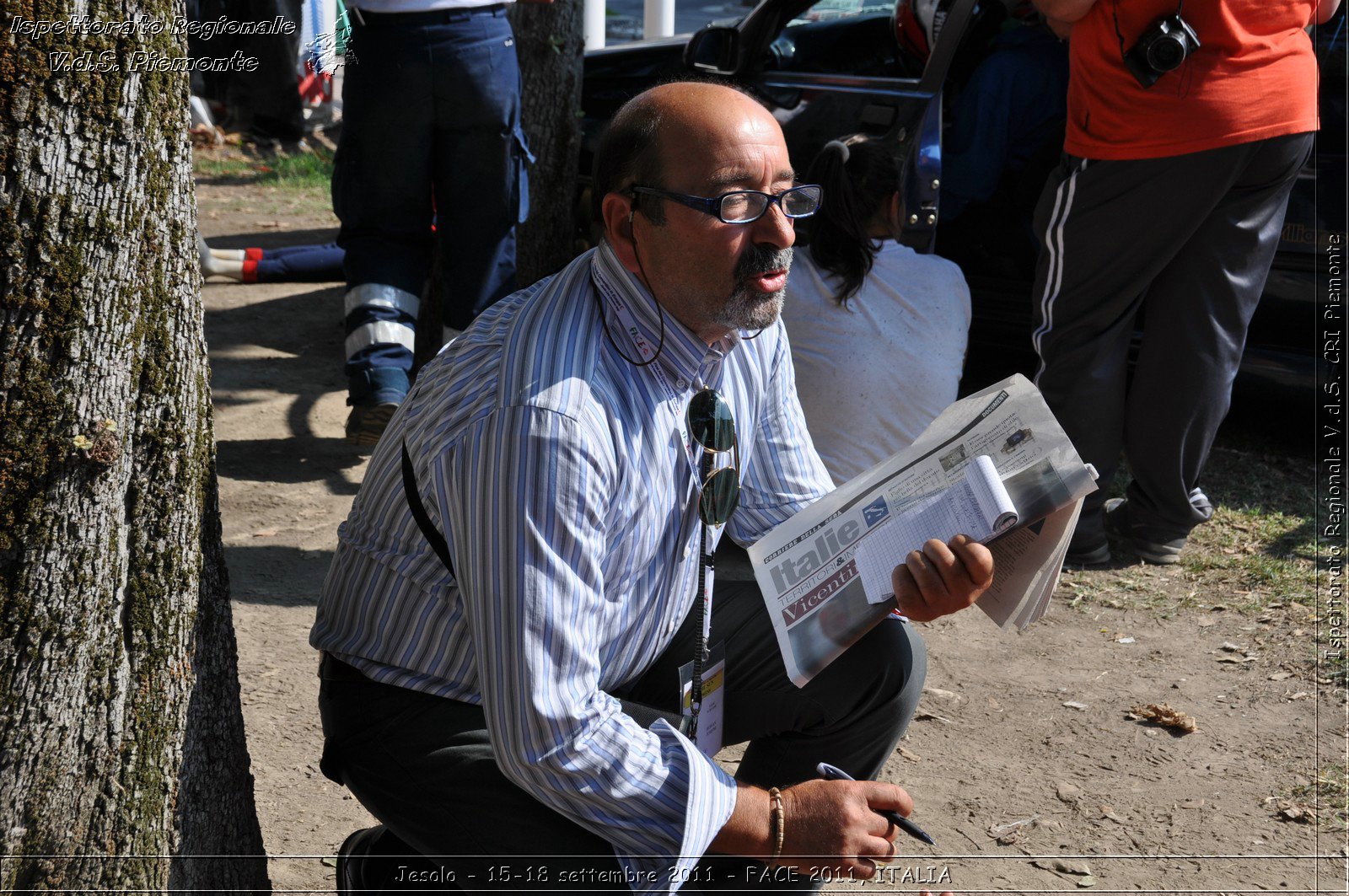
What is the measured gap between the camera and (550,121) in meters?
5.12

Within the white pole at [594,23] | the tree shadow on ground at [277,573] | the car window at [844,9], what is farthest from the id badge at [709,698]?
the white pole at [594,23]

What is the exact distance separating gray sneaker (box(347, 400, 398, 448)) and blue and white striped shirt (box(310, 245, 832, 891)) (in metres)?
2.06

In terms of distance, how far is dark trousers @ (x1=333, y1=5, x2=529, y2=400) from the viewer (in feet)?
13.5

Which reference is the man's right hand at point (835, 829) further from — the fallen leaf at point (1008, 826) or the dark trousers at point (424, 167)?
the dark trousers at point (424, 167)

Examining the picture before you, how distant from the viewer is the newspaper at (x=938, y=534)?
2061mm

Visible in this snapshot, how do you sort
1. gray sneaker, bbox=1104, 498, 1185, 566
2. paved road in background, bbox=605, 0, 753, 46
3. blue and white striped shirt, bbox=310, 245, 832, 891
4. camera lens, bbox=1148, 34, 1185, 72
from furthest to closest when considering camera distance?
paved road in background, bbox=605, 0, 753, 46, gray sneaker, bbox=1104, 498, 1185, 566, camera lens, bbox=1148, 34, 1185, 72, blue and white striped shirt, bbox=310, 245, 832, 891

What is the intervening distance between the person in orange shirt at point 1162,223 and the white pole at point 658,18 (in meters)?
5.04

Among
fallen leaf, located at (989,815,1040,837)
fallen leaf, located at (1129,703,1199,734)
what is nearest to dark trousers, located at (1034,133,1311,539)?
fallen leaf, located at (1129,703,1199,734)

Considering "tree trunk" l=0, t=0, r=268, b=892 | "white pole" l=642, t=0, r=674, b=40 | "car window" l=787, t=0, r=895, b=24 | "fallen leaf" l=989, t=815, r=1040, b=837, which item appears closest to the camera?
"tree trunk" l=0, t=0, r=268, b=892

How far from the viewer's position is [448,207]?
14.4 ft

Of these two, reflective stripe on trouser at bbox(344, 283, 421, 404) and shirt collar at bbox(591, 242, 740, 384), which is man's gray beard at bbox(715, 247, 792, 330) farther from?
reflective stripe on trouser at bbox(344, 283, 421, 404)

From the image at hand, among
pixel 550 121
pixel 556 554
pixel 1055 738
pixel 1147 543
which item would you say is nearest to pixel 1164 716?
pixel 1055 738

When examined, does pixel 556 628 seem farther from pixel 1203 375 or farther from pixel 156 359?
pixel 1203 375

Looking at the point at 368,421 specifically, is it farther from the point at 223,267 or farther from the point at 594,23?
the point at 594,23
